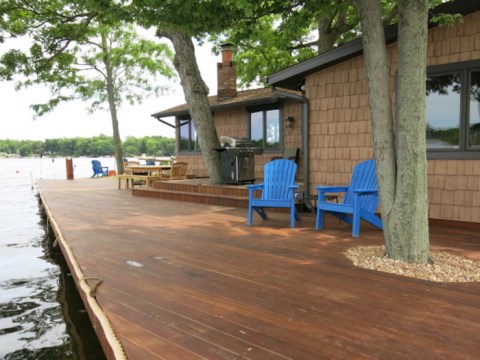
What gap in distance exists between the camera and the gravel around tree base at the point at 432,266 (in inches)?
122

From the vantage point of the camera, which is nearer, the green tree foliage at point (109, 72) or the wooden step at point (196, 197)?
the wooden step at point (196, 197)

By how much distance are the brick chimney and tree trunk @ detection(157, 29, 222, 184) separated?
2911 mm

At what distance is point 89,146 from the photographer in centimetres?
5019

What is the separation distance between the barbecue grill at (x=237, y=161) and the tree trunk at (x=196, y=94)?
32cm

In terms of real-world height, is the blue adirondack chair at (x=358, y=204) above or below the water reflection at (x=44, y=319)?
above

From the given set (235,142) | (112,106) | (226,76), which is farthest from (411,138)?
(112,106)

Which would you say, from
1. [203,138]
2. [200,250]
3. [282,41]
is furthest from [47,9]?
[200,250]

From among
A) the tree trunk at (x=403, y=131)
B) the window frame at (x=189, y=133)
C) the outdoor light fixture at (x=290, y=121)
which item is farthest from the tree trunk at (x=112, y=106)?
the tree trunk at (x=403, y=131)

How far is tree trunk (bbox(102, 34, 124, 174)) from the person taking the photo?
19062 mm

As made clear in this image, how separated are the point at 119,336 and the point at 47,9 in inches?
452

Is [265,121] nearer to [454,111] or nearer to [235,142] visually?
[235,142]

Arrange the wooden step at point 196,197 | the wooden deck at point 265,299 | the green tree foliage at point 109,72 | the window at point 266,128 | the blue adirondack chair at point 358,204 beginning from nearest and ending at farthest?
1. the wooden deck at point 265,299
2. the blue adirondack chair at point 358,204
3. the wooden step at point 196,197
4. the window at point 266,128
5. the green tree foliage at point 109,72

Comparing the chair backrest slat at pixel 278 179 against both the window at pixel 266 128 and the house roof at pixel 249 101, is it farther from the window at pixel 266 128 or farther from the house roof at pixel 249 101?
the window at pixel 266 128

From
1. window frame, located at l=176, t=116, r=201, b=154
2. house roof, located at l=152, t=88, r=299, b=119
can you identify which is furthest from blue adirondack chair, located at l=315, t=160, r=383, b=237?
window frame, located at l=176, t=116, r=201, b=154
